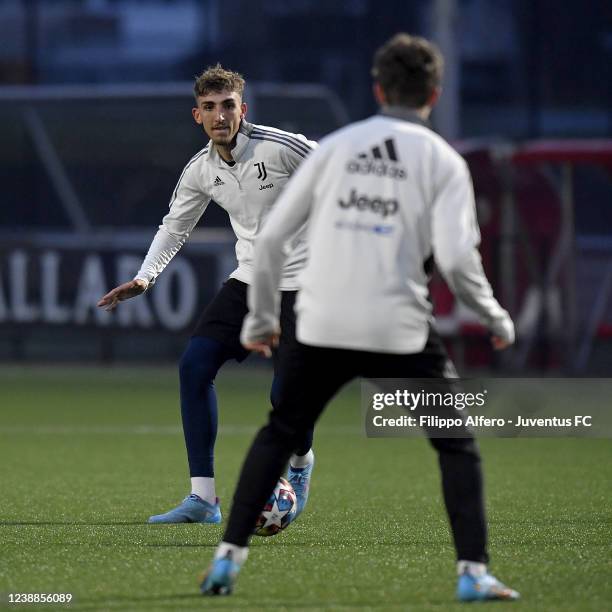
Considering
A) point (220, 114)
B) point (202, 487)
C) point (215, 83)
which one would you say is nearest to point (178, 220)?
point (220, 114)

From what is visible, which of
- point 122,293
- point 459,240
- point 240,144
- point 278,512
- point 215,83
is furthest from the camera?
point 240,144

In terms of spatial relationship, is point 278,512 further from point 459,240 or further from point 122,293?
point 459,240

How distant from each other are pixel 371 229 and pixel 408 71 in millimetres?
525

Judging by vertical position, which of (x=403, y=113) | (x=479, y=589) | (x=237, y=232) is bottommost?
(x=479, y=589)

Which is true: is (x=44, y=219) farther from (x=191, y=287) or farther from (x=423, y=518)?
(x=423, y=518)

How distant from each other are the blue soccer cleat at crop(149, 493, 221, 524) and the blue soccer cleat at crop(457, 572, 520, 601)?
221cm

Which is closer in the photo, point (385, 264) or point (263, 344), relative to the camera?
point (385, 264)

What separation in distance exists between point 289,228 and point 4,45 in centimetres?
2006

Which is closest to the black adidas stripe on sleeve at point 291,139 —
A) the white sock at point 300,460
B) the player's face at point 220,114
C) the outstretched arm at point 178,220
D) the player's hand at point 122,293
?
the player's face at point 220,114

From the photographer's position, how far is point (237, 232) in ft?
23.9

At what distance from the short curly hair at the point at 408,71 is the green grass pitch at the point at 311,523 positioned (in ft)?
5.45

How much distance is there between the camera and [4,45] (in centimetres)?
2428

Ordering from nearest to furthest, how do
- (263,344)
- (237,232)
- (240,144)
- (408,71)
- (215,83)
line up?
1. (408,71)
2. (263,344)
3. (215,83)
4. (240,144)
5. (237,232)

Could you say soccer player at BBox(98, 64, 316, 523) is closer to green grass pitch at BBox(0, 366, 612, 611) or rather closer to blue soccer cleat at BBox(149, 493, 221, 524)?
blue soccer cleat at BBox(149, 493, 221, 524)
